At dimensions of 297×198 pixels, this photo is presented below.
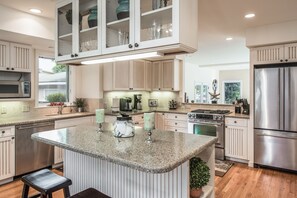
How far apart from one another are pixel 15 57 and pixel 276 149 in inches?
185

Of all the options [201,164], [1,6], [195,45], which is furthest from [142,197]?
[1,6]

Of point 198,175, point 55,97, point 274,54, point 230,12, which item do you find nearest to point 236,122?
point 274,54

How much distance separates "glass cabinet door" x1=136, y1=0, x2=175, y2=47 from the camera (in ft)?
5.65

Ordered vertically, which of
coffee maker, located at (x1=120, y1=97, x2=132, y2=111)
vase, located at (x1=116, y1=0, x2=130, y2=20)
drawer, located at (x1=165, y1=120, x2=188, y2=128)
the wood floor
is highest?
vase, located at (x1=116, y1=0, x2=130, y2=20)

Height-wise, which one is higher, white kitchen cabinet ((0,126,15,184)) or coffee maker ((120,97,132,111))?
coffee maker ((120,97,132,111))

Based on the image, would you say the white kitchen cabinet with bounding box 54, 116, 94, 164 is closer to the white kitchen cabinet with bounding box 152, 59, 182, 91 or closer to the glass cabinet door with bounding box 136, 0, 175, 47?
the white kitchen cabinet with bounding box 152, 59, 182, 91

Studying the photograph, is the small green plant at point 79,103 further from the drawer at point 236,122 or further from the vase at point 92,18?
the drawer at point 236,122

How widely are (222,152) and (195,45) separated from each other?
117 inches

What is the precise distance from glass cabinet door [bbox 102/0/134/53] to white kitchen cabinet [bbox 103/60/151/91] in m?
2.38

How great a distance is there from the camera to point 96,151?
1572 mm

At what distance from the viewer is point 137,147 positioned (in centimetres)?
166

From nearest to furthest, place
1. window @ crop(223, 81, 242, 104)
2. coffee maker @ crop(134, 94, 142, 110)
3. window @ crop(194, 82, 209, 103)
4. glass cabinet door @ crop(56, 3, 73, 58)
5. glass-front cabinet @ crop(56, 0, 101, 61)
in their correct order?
glass-front cabinet @ crop(56, 0, 101, 61)
glass cabinet door @ crop(56, 3, 73, 58)
coffee maker @ crop(134, 94, 142, 110)
window @ crop(194, 82, 209, 103)
window @ crop(223, 81, 242, 104)

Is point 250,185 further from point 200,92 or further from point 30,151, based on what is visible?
point 200,92

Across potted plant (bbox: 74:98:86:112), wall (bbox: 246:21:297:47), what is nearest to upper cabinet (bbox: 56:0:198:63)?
potted plant (bbox: 74:98:86:112)
